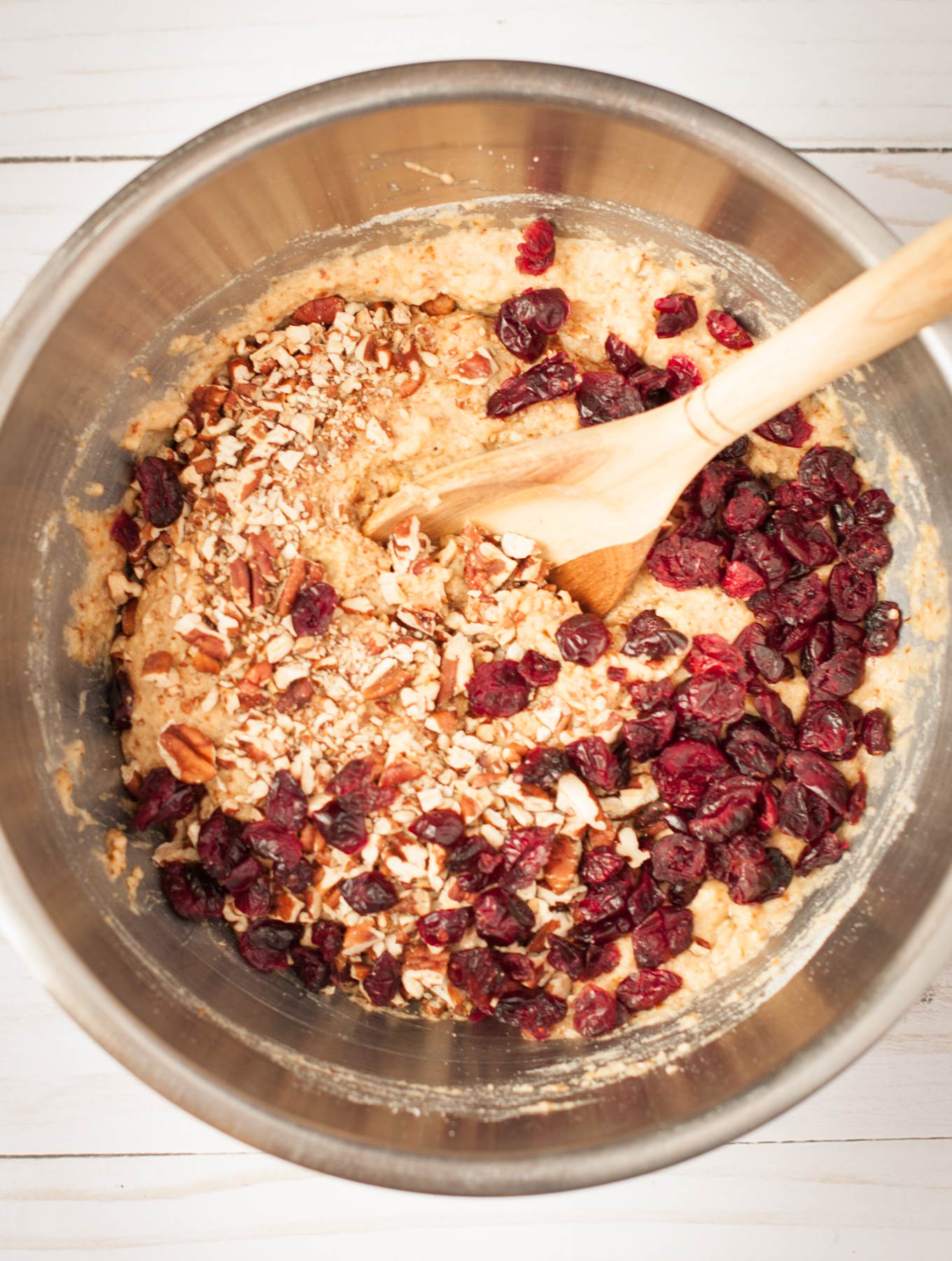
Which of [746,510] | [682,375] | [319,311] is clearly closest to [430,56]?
[319,311]

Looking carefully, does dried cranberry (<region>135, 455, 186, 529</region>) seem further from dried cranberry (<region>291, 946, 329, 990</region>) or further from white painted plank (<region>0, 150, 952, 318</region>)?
dried cranberry (<region>291, 946, 329, 990</region>)

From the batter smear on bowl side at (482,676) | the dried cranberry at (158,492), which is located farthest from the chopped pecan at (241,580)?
the dried cranberry at (158,492)

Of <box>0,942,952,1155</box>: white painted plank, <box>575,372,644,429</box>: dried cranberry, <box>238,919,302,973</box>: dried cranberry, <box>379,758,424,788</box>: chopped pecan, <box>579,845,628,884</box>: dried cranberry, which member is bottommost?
<box>0,942,952,1155</box>: white painted plank

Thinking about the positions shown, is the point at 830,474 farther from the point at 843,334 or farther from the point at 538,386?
the point at 538,386

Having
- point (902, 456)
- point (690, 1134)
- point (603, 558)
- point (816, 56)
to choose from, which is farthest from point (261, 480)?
point (816, 56)

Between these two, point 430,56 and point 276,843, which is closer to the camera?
point 276,843

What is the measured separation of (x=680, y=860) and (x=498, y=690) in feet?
2.14

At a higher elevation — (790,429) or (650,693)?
(790,429)

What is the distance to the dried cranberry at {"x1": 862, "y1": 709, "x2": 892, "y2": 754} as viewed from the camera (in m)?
2.39

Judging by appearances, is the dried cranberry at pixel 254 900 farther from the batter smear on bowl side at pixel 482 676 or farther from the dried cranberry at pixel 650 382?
the dried cranberry at pixel 650 382

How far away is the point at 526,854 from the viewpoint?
95.2 inches

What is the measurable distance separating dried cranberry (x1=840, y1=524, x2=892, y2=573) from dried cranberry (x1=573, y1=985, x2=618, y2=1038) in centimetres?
132

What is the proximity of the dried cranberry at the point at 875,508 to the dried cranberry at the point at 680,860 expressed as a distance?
959mm

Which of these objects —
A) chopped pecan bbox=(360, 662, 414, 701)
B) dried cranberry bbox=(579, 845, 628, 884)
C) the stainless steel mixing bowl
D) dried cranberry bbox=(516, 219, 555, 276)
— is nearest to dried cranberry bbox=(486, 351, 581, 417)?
dried cranberry bbox=(516, 219, 555, 276)
